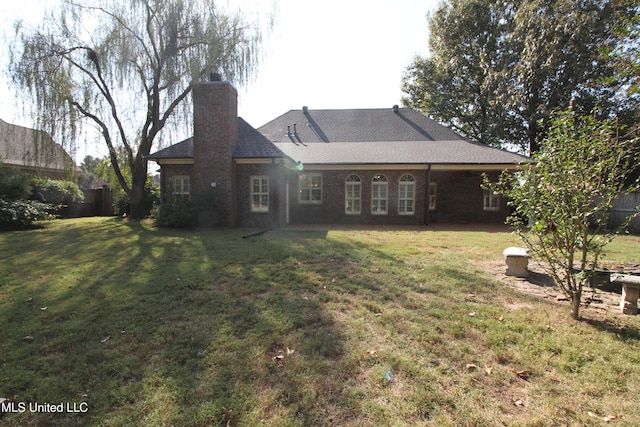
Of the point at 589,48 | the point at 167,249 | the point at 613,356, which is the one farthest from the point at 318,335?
the point at 589,48

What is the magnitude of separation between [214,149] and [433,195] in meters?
10.3

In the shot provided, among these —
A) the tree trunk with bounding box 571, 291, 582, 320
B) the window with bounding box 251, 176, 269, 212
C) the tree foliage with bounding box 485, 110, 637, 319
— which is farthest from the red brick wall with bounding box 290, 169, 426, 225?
the tree trunk with bounding box 571, 291, 582, 320

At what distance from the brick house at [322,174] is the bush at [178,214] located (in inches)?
15.9

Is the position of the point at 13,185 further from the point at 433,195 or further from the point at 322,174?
the point at 433,195

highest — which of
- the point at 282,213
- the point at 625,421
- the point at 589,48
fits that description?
the point at 589,48

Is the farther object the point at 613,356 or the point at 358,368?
the point at 613,356

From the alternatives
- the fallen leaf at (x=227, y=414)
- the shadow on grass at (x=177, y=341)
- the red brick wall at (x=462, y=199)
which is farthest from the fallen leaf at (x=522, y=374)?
the red brick wall at (x=462, y=199)

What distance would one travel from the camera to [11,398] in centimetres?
237

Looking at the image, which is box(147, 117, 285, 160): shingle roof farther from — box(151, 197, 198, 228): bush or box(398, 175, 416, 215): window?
box(398, 175, 416, 215): window

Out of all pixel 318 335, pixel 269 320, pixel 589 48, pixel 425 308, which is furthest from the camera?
pixel 589 48

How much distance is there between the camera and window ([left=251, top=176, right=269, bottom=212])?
42.4ft

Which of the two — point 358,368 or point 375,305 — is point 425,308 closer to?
point 375,305

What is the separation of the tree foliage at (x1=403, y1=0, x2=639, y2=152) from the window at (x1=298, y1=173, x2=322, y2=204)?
11.4 meters

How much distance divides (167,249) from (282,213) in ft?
20.0
